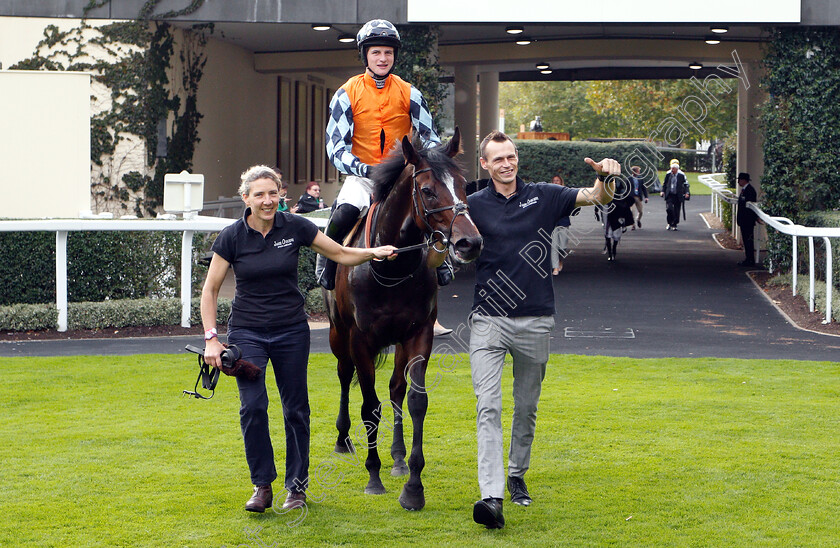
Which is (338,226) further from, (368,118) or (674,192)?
(674,192)

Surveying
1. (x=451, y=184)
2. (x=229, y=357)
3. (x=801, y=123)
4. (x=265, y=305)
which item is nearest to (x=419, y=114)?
(x=451, y=184)

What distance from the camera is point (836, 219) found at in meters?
12.8

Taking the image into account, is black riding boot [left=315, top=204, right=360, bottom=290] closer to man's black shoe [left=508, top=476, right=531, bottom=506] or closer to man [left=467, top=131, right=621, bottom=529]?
man [left=467, top=131, right=621, bottom=529]

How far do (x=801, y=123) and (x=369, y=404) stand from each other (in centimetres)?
1052

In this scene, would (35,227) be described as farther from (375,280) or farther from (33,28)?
(375,280)

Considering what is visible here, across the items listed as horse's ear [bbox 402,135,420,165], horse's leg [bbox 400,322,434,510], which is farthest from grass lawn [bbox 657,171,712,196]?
horse's ear [bbox 402,135,420,165]

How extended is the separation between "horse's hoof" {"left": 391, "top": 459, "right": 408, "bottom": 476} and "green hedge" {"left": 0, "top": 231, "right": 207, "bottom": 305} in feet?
20.5

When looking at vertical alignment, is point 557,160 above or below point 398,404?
above

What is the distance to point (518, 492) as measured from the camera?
17.1ft

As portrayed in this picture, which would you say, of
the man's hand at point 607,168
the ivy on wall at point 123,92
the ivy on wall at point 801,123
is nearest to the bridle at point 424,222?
the man's hand at point 607,168

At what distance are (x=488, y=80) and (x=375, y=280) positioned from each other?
23171 millimetres

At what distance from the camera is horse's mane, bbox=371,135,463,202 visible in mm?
4922

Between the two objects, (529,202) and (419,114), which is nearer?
(529,202)

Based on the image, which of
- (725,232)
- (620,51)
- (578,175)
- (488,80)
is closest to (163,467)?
(620,51)
